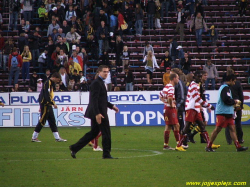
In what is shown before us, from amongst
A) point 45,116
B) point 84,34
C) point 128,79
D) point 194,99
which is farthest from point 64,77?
point 194,99

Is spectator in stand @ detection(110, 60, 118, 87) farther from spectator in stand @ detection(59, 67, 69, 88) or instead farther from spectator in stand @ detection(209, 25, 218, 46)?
spectator in stand @ detection(209, 25, 218, 46)

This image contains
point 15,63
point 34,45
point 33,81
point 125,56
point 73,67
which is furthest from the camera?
point 34,45

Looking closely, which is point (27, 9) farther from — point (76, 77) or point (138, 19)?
point (76, 77)

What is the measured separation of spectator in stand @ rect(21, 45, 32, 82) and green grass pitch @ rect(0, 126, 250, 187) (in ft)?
42.6

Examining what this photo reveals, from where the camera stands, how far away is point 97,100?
11.3 meters

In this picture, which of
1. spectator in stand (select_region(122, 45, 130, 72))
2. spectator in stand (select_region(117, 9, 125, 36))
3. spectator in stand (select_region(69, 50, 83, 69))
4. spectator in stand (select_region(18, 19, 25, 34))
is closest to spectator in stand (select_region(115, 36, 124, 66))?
spectator in stand (select_region(122, 45, 130, 72))

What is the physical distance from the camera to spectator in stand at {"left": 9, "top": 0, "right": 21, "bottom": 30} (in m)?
32.3

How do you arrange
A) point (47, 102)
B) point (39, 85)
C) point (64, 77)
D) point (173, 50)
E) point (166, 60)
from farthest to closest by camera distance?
point (173, 50), point (166, 60), point (39, 85), point (64, 77), point (47, 102)

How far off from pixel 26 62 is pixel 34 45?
4.50 ft

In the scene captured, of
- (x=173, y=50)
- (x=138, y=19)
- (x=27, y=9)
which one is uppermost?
(x=27, y=9)

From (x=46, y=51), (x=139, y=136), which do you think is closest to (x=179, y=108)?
(x=139, y=136)

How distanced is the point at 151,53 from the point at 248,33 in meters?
8.37

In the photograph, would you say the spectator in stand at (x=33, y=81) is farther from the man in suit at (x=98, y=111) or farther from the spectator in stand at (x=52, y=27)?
the man in suit at (x=98, y=111)

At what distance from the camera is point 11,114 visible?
24.3m
